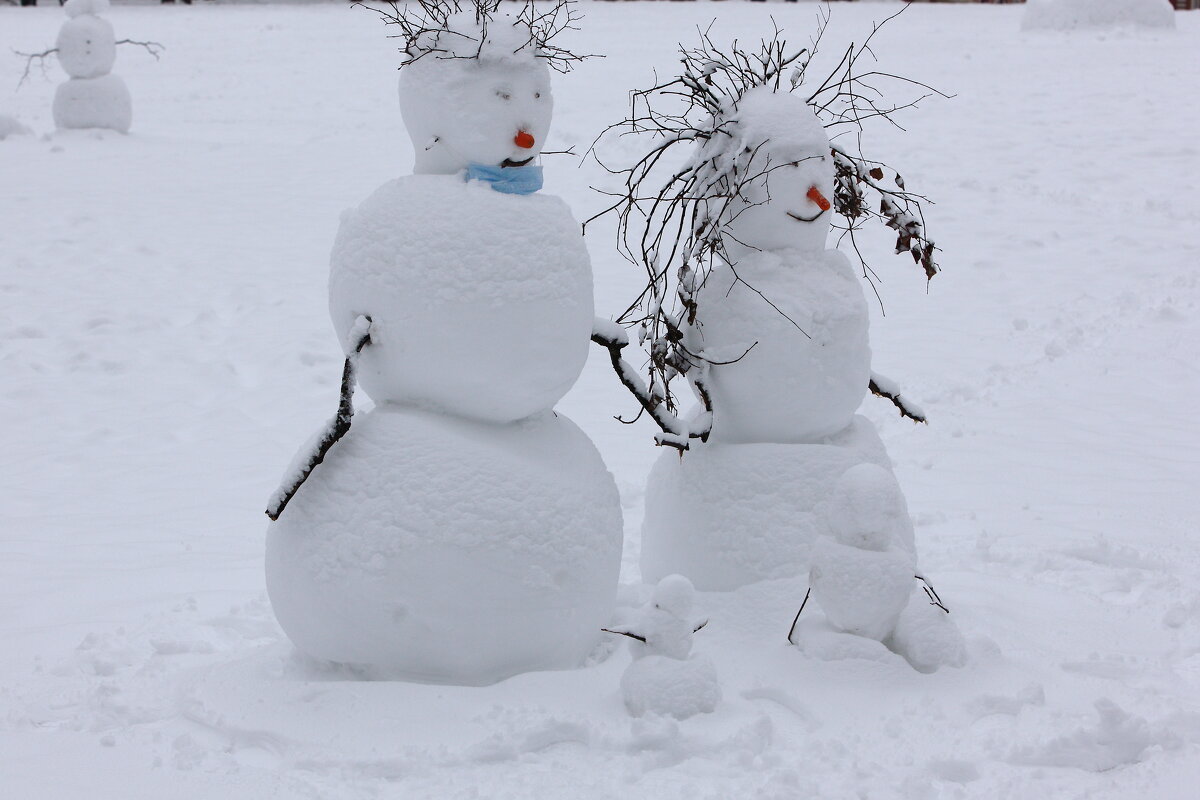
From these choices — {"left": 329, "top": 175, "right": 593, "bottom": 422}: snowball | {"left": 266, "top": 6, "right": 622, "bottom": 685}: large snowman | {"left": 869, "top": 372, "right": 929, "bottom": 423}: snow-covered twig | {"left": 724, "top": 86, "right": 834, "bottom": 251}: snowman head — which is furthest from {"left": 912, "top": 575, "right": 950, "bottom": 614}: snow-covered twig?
{"left": 329, "top": 175, "right": 593, "bottom": 422}: snowball

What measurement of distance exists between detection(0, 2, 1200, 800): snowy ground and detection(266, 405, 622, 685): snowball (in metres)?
0.11

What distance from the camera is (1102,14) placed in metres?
17.4

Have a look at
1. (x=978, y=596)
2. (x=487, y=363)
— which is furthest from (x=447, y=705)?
(x=978, y=596)

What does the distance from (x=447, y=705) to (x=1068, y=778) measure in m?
1.54

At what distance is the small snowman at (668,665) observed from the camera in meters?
3.05

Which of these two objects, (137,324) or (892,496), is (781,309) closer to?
(892,496)

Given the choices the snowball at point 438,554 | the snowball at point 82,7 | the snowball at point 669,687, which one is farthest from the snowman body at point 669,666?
the snowball at point 82,7

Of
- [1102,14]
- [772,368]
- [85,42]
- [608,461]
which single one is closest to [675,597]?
[772,368]

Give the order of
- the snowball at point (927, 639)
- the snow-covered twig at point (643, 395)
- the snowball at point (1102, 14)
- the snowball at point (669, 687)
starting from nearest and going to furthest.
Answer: the snowball at point (669, 687) < the snowball at point (927, 639) < the snow-covered twig at point (643, 395) < the snowball at point (1102, 14)

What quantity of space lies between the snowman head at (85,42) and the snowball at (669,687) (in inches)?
418

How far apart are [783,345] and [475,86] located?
1181 mm

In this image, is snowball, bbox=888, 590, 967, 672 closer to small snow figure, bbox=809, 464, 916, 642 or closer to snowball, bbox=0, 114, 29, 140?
small snow figure, bbox=809, 464, 916, 642

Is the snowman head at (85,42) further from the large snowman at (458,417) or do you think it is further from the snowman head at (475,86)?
the large snowman at (458,417)

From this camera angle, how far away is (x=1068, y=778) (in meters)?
2.87
